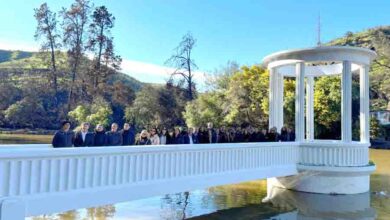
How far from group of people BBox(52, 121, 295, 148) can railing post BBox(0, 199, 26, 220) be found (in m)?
4.72

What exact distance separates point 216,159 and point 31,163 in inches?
172

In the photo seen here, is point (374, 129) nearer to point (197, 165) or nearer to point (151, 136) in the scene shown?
point (197, 165)

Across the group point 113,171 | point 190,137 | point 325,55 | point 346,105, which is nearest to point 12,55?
point 325,55

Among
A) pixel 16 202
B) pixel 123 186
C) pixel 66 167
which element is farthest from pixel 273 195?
pixel 16 202

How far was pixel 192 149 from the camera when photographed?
314 inches

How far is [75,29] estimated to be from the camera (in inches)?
1618

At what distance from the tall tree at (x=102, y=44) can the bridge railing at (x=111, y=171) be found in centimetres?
3565

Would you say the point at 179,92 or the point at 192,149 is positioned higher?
the point at 179,92

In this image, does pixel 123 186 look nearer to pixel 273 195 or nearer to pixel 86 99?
pixel 273 195

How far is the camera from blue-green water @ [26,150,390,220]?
29.1 feet

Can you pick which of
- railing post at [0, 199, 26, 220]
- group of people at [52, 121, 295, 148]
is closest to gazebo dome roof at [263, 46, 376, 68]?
group of people at [52, 121, 295, 148]

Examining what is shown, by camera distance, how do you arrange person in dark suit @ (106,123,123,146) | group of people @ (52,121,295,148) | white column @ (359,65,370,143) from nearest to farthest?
group of people @ (52,121,295,148) → person in dark suit @ (106,123,123,146) → white column @ (359,65,370,143)

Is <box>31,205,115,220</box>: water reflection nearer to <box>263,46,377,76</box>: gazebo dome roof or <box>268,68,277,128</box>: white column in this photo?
<box>268,68,277,128</box>: white column

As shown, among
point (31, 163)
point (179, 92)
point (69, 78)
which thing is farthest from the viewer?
point (69, 78)
